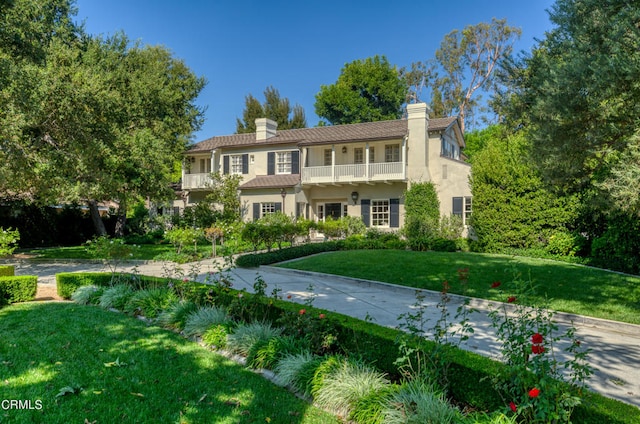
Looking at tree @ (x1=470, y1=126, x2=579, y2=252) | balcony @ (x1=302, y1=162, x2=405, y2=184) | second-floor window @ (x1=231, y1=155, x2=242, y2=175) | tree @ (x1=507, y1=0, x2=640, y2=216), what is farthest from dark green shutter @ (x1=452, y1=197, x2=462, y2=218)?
second-floor window @ (x1=231, y1=155, x2=242, y2=175)

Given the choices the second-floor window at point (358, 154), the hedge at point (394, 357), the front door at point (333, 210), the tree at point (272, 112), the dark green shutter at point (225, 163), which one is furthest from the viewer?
the tree at point (272, 112)

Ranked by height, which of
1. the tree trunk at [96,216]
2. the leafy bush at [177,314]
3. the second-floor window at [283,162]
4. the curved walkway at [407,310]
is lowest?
Result: the curved walkway at [407,310]

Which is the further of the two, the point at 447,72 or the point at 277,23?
the point at 447,72

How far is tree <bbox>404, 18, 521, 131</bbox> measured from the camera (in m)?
35.8

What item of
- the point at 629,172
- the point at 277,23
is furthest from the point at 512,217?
the point at 277,23

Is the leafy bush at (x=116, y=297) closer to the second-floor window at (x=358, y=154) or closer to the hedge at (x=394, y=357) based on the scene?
the hedge at (x=394, y=357)

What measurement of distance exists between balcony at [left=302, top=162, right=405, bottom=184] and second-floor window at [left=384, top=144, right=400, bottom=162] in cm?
150

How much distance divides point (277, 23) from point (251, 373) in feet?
64.3

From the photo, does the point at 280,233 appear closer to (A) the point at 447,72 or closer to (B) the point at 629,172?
(B) the point at 629,172

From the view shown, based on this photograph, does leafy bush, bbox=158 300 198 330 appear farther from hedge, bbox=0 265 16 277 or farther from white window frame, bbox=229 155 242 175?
white window frame, bbox=229 155 242 175

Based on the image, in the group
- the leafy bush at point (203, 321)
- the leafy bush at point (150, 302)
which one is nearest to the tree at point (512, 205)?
the leafy bush at point (203, 321)

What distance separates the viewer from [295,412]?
11.8 ft

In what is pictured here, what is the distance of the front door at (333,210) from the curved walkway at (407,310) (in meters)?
12.7

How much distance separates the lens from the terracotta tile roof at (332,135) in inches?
927
